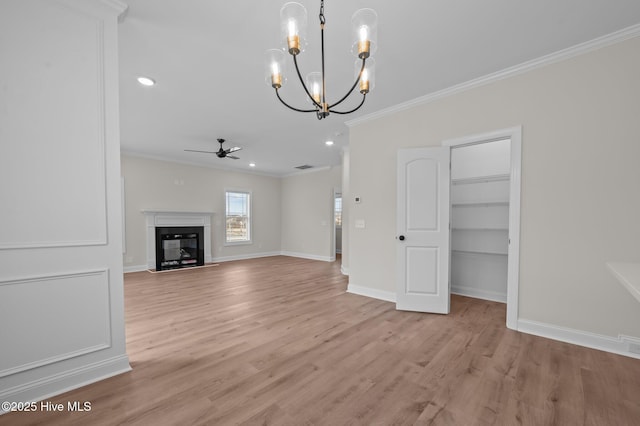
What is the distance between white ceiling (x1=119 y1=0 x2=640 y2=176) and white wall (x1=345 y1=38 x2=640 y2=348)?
306 millimetres

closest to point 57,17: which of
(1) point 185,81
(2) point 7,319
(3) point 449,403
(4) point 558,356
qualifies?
(1) point 185,81

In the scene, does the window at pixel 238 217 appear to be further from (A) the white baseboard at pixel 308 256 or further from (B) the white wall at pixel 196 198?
(A) the white baseboard at pixel 308 256

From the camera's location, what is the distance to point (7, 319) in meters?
1.60

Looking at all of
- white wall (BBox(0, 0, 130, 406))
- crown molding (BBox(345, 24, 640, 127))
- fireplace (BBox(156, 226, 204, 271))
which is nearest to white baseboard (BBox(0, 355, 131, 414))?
white wall (BBox(0, 0, 130, 406))

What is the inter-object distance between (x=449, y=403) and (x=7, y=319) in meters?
2.85

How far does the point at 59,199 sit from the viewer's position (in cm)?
177

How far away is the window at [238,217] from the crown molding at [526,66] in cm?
551

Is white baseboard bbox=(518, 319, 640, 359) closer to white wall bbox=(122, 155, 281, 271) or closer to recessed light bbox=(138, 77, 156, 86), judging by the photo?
recessed light bbox=(138, 77, 156, 86)

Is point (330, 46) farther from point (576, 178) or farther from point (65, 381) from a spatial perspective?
point (65, 381)

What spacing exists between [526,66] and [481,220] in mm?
2123

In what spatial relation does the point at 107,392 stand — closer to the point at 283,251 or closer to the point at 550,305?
the point at 550,305

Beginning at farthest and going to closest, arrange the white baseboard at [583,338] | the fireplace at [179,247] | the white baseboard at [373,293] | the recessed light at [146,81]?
the fireplace at [179,247], the white baseboard at [373,293], the recessed light at [146,81], the white baseboard at [583,338]

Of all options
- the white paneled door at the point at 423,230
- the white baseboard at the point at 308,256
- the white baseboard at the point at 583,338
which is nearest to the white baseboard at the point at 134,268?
the white baseboard at the point at 308,256

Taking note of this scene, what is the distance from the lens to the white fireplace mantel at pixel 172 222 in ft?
20.6
